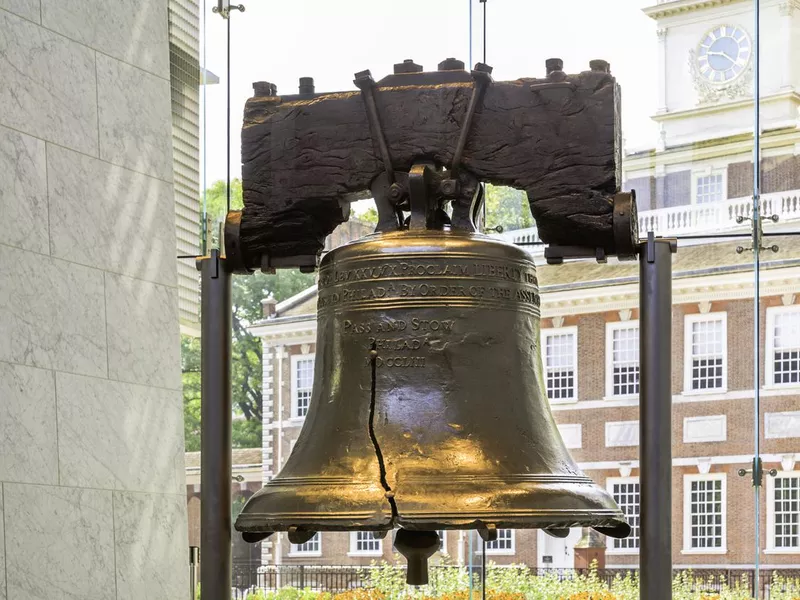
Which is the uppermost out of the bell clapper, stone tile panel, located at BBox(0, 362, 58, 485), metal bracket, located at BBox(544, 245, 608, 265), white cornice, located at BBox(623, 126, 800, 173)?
white cornice, located at BBox(623, 126, 800, 173)

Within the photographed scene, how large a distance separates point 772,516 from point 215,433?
6517mm

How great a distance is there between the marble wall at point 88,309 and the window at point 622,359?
575 centimetres

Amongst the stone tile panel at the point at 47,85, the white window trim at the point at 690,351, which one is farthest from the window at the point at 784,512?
the stone tile panel at the point at 47,85

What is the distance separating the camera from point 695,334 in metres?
9.06

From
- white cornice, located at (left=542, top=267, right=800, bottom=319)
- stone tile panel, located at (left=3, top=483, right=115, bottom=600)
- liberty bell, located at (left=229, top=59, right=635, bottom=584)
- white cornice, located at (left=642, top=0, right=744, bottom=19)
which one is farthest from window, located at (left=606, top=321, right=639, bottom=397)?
liberty bell, located at (left=229, top=59, right=635, bottom=584)

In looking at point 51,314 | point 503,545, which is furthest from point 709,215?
point 51,314

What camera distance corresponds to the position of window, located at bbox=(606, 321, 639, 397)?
30.6ft

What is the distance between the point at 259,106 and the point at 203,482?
73cm

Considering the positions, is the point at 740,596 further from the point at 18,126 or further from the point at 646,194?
the point at 18,126

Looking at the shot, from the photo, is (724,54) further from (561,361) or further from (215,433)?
(215,433)

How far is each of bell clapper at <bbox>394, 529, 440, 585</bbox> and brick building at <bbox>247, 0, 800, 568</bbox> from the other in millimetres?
6061

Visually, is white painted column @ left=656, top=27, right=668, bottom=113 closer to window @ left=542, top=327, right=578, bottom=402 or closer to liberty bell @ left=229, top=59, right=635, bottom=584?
window @ left=542, top=327, right=578, bottom=402

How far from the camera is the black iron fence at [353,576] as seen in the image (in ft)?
29.1

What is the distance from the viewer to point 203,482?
2.84 meters
